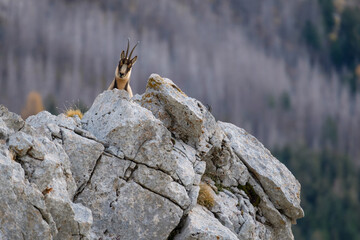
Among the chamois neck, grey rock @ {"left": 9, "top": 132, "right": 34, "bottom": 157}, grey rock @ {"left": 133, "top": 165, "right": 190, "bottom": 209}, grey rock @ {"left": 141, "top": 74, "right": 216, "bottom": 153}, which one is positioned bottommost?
grey rock @ {"left": 9, "top": 132, "right": 34, "bottom": 157}

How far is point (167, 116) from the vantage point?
14.9 meters

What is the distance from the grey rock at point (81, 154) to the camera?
12.7 m

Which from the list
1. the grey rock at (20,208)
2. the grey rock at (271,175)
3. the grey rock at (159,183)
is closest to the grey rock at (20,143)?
the grey rock at (20,208)

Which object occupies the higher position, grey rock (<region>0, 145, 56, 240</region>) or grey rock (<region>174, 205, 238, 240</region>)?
grey rock (<region>174, 205, 238, 240</region>)

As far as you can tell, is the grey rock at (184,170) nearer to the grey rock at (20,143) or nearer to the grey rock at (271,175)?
the grey rock at (271,175)

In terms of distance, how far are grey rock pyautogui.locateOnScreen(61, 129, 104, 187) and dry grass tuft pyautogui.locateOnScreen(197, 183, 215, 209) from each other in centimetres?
295

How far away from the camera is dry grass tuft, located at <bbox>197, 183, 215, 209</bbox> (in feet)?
47.7

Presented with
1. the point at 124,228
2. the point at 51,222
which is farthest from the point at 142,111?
the point at 51,222

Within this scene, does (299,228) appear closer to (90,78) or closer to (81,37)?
(90,78)

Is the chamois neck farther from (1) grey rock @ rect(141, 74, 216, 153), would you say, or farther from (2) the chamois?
(1) grey rock @ rect(141, 74, 216, 153)

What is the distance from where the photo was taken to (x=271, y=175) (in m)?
16.4

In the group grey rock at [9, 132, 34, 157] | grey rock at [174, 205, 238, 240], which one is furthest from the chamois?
grey rock at [9, 132, 34, 157]

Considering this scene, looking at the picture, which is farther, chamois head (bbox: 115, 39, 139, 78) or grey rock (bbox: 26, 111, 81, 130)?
chamois head (bbox: 115, 39, 139, 78)

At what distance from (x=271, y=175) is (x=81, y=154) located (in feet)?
19.3
